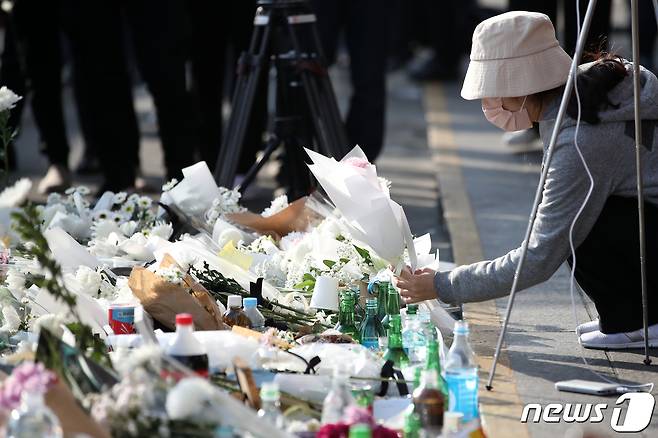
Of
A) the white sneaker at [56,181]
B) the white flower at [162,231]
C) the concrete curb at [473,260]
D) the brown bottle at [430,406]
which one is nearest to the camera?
the brown bottle at [430,406]

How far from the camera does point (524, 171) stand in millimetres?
8477

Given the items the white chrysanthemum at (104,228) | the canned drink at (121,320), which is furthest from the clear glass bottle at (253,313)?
the white chrysanthemum at (104,228)

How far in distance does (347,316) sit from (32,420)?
1667 mm

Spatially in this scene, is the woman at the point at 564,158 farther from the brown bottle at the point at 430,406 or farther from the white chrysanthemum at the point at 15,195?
the white chrysanthemum at the point at 15,195

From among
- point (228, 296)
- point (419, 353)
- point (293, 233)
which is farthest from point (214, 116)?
point (419, 353)

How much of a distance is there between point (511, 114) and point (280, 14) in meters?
2.19

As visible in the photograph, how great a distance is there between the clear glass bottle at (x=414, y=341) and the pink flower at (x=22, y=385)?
55.2 inches

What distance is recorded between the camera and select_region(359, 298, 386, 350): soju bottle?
4238 millimetres

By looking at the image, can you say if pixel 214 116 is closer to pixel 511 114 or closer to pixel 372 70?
pixel 372 70

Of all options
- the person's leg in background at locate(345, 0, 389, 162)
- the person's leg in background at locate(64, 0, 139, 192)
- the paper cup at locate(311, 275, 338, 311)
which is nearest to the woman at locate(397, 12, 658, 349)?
the paper cup at locate(311, 275, 338, 311)

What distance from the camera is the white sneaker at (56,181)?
25.6ft

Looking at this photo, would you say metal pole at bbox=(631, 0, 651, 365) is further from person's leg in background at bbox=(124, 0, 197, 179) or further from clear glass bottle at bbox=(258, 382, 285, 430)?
person's leg in background at bbox=(124, 0, 197, 179)

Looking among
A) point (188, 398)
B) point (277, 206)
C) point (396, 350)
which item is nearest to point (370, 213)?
point (396, 350)

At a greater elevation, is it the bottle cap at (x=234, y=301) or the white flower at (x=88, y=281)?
the white flower at (x=88, y=281)
